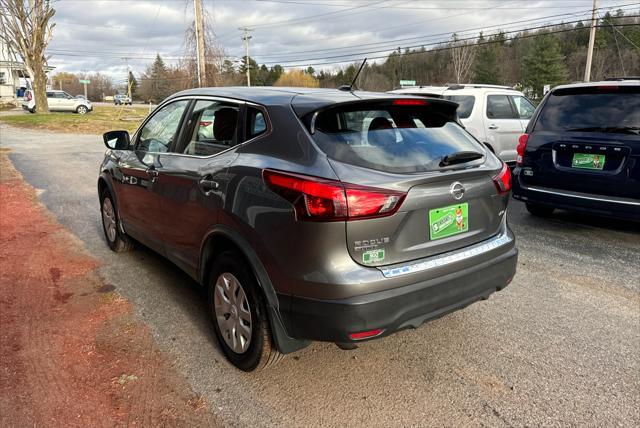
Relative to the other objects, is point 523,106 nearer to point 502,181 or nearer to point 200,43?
point 502,181

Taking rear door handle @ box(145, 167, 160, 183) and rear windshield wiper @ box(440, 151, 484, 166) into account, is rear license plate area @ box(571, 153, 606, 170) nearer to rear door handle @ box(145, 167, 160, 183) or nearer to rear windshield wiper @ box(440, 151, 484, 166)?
rear windshield wiper @ box(440, 151, 484, 166)

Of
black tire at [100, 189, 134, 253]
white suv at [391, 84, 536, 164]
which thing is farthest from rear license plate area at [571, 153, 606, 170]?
black tire at [100, 189, 134, 253]

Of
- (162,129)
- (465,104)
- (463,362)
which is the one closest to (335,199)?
(463,362)

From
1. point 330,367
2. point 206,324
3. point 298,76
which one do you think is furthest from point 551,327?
point 298,76

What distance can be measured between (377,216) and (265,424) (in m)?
1.23

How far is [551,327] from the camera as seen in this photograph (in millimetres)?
3582

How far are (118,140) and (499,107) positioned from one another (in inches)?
295

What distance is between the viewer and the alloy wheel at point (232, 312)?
2.90 metres

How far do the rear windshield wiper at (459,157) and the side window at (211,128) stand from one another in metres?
1.27

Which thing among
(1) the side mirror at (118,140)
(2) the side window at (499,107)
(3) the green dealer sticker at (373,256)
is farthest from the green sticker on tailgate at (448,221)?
(2) the side window at (499,107)

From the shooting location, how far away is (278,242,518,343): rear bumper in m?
2.41

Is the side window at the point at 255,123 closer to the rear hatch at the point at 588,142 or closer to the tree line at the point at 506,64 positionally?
the rear hatch at the point at 588,142

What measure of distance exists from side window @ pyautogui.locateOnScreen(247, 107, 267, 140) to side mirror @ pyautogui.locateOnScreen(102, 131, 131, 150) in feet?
6.90

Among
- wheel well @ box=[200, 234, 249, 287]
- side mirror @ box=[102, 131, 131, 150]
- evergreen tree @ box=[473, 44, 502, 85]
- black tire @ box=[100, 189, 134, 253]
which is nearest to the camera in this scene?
wheel well @ box=[200, 234, 249, 287]
